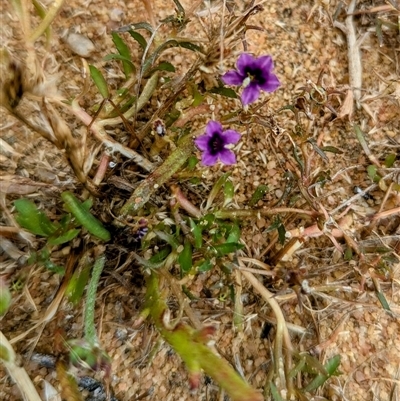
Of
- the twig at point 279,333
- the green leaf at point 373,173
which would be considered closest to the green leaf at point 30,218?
the twig at point 279,333

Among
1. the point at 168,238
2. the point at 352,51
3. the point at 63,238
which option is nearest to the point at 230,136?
the point at 168,238

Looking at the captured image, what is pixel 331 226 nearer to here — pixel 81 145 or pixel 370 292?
pixel 370 292

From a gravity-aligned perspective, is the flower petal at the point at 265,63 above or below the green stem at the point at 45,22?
below

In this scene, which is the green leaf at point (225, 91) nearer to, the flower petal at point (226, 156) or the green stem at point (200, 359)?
the flower petal at point (226, 156)

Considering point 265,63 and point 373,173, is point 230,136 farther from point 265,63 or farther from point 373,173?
point 373,173

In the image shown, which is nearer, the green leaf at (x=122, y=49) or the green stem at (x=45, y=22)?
the green stem at (x=45, y=22)

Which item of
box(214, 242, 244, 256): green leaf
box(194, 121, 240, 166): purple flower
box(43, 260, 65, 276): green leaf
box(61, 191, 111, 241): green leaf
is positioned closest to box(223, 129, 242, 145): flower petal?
box(194, 121, 240, 166): purple flower
